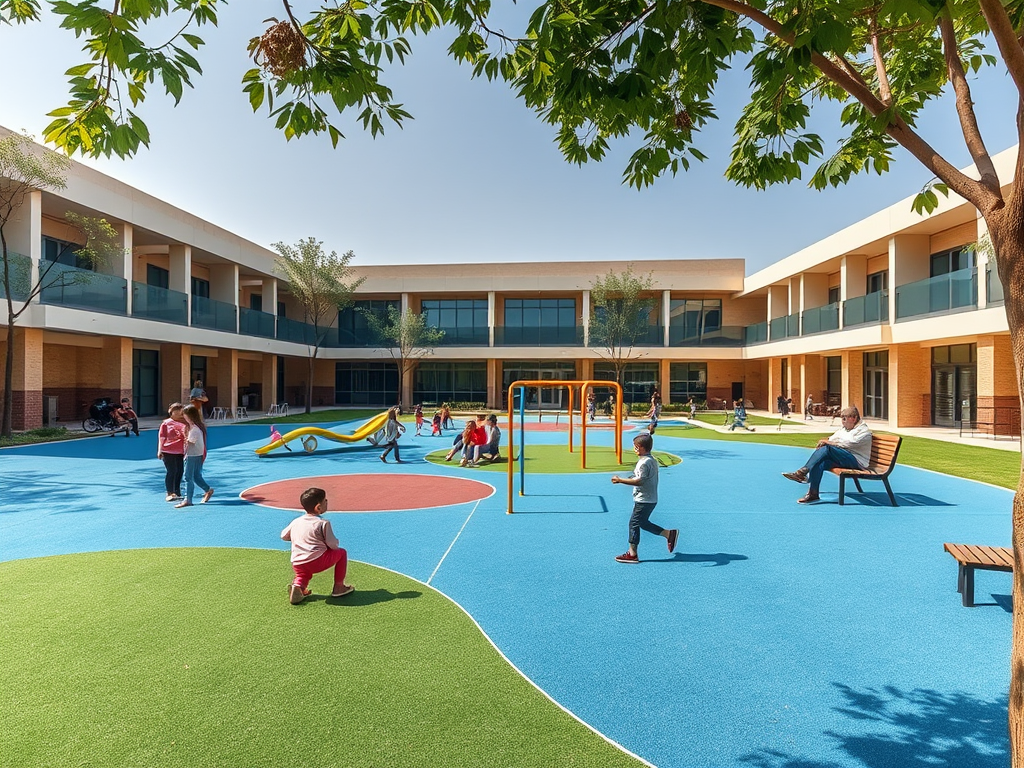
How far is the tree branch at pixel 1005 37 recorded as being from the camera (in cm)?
242

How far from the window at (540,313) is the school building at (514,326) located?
111 mm

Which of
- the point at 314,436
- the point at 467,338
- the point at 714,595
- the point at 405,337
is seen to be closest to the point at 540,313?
the point at 467,338

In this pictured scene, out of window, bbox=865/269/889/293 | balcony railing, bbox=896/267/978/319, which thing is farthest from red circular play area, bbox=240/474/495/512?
window, bbox=865/269/889/293

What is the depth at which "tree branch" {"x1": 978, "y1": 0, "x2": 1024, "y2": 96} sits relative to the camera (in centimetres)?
242

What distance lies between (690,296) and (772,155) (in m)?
38.0

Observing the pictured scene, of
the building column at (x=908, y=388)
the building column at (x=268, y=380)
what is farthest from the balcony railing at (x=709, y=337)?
the building column at (x=268, y=380)

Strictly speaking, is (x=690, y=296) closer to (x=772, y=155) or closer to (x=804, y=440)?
(x=804, y=440)

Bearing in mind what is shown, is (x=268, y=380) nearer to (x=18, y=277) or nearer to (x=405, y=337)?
(x=405, y=337)

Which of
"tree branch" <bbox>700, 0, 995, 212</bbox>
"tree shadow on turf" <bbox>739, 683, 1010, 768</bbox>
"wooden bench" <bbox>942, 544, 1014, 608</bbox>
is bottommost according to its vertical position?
"tree shadow on turf" <bbox>739, 683, 1010, 768</bbox>

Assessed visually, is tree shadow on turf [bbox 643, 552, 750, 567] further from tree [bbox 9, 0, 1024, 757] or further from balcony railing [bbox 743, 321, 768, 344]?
balcony railing [bbox 743, 321, 768, 344]

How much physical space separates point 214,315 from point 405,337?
1142 cm

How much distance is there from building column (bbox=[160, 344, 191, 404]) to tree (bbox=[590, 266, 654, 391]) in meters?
23.6

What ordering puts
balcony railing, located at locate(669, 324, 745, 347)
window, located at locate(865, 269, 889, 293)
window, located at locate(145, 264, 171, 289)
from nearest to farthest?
window, located at locate(865, 269, 889, 293) < window, located at locate(145, 264, 171, 289) < balcony railing, located at locate(669, 324, 745, 347)

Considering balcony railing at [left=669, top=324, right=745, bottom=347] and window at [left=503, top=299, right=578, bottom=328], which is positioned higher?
window at [left=503, top=299, right=578, bottom=328]
